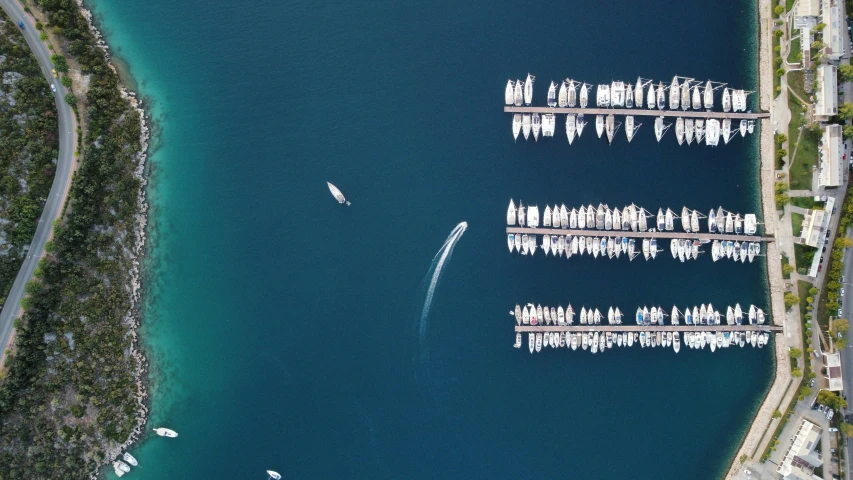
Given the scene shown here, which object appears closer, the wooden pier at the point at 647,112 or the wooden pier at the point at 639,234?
the wooden pier at the point at 639,234

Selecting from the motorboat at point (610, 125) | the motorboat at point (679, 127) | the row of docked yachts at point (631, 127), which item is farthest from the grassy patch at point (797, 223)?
the motorboat at point (610, 125)

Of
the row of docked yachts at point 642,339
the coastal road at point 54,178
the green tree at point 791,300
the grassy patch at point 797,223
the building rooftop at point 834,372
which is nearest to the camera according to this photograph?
the coastal road at point 54,178

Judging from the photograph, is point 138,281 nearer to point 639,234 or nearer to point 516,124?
point 516,124

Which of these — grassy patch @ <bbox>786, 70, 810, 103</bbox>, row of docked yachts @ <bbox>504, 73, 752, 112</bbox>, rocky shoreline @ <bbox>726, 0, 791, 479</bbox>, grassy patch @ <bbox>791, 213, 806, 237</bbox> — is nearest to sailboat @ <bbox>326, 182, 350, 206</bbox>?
row of docked yachts @ <bbox>504, 73, 752, 112</bbox>

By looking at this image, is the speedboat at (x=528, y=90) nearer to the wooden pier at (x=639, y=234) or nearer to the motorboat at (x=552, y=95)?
the motorboat at (x=552, y=95)

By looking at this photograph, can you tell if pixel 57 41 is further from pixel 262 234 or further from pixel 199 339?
pixel 199 339

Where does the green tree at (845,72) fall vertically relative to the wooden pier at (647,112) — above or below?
above

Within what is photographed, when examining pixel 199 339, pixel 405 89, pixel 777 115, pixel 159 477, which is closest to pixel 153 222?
pixel 199 339
